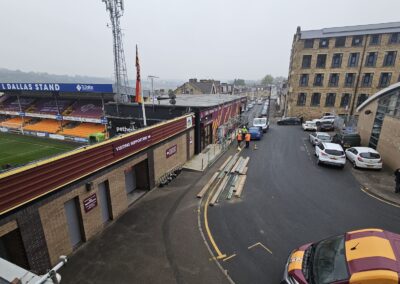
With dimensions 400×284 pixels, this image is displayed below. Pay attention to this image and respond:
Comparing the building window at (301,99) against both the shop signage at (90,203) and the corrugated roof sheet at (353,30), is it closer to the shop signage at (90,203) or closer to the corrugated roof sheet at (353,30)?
the corrugated roof sheet at (353,30)

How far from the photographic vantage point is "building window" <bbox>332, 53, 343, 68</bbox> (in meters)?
36.6

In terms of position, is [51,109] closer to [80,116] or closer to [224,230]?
[80,116]

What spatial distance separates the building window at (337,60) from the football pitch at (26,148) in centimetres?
4215

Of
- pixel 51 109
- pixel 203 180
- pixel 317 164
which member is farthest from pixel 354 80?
pixel 51 109

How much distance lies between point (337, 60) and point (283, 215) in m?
36.7

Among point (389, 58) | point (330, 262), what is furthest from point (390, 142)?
point (389, 58)

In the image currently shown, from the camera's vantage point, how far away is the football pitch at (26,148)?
23.3 meters

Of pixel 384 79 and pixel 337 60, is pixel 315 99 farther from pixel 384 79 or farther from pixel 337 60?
pixel 384 79

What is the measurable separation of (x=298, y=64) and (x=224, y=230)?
38.6 m

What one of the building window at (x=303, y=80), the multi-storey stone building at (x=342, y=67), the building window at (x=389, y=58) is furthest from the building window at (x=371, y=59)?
the building window at (x=303, y=80)

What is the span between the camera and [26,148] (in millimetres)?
27391

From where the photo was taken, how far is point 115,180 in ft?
34.8

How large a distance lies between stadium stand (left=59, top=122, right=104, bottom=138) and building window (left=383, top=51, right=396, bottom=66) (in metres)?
44.7

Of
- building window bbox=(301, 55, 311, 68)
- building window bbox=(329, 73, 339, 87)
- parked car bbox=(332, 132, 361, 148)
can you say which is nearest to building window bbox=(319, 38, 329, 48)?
building window bbox=(301, 55, 311, 68)
